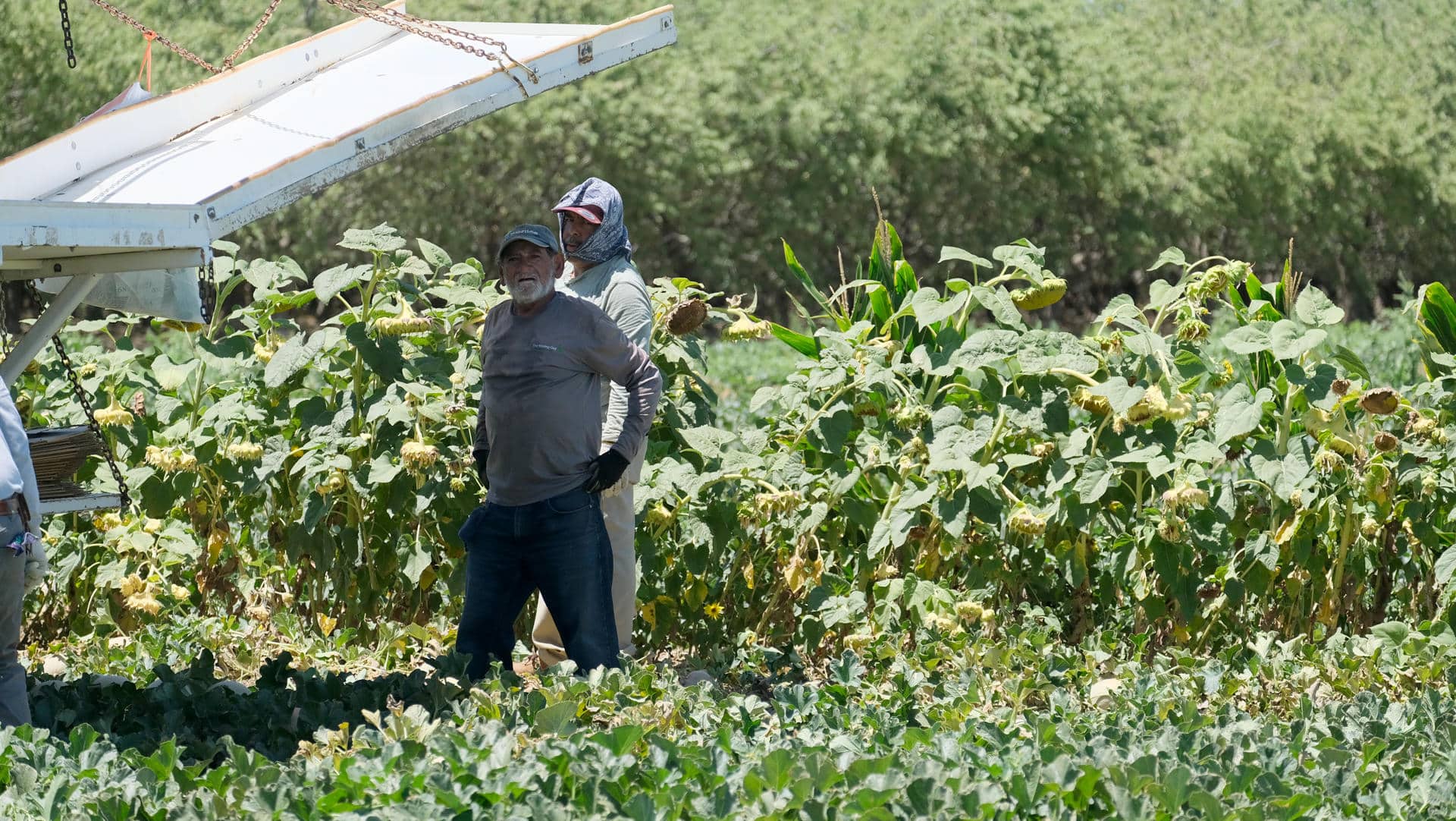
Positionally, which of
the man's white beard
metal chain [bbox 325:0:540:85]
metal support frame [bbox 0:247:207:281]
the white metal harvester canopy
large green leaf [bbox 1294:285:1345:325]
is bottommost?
large green leaf [bbox 1294:285:1345:325]

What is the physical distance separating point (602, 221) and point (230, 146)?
1.11 meters

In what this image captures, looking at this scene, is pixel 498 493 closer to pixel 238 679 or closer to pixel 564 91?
pixel 238 679

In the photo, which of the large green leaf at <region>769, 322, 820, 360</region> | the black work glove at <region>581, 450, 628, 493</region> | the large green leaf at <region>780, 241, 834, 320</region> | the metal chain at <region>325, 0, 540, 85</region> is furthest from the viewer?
the large green leaf at <region>769, 322, 820, 360</region>

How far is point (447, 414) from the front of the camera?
4824 millimetres

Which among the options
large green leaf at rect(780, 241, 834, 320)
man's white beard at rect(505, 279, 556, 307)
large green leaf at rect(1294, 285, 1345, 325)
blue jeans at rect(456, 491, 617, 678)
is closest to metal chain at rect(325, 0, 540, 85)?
man's white beard at rect(505, 279, 556, 307)

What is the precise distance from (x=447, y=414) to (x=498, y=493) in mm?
664

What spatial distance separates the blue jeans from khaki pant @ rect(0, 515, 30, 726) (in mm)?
1103

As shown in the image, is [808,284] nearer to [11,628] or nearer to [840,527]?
[840,527]

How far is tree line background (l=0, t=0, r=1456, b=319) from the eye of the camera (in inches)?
811

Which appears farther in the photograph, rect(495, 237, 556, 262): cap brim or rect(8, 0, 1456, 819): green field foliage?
rect(495, 237, 556, 262): cap brim

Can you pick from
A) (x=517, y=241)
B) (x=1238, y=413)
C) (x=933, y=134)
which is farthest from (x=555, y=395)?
(x=933, y=134)

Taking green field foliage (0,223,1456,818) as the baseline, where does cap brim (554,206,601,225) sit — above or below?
above

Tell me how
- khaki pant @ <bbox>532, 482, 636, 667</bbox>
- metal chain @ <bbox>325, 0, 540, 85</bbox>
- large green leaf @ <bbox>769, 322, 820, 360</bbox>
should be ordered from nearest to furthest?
metal chain @ <bbox>325, 0, 540, 85</bbox>
khaki pant @ <bbox>532, 482, 636, 667</bbox>
large green leaf @ <bbox>769, 322, 820, 360</bbox>

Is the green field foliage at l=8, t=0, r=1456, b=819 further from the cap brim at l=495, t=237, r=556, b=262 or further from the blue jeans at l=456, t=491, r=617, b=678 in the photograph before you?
the cap brim at l=495, t=237, r=556, b=262
